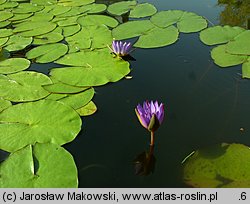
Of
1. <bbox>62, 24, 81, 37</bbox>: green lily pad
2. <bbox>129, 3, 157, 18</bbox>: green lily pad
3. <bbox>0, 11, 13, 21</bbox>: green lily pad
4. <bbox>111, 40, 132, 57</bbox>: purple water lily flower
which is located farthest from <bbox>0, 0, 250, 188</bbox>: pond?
<bbox>0, 11, 13, 21</bbox>: green lily pad

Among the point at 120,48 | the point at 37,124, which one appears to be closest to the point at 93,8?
the point at 120,48

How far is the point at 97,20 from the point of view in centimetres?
335

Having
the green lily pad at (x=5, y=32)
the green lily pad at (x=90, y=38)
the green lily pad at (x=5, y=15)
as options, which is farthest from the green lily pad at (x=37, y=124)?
the green lily pad at (x=5, y=15)

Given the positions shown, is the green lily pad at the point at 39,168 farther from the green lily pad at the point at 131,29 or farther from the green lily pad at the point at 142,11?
the green lily pad at the point at 142,11

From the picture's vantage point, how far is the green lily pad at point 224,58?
2479 millimetres

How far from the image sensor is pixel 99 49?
9.25ft

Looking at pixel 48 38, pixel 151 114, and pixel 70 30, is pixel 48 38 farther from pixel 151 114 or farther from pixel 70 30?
pixel 151 114

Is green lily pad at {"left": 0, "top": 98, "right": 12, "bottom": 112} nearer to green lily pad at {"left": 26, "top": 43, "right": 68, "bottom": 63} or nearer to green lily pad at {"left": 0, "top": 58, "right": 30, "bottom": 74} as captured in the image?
green lily pad at {"left": 0, "top": 58, "right": 30, "bottom": 74}

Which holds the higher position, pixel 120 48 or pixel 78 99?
pixel 120 48

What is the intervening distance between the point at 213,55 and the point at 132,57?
2.22 feet

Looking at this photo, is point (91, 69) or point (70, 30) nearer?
point (91, 69)

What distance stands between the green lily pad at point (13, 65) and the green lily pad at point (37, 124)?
1.83 feet

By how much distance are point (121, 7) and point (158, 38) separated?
3.22ft

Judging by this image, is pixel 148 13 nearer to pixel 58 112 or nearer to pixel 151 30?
pixel 151 30
